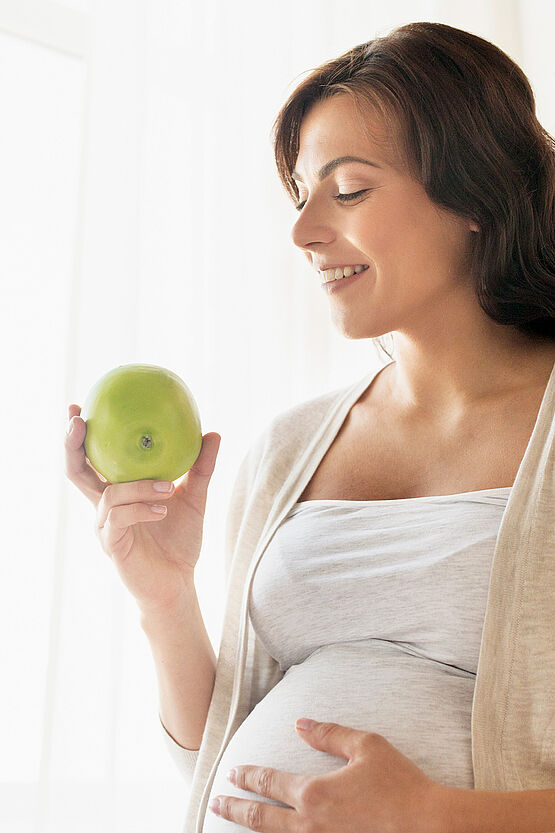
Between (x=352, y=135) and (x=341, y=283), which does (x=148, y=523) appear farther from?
(x=352, y=135)

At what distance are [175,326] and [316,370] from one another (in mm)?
369

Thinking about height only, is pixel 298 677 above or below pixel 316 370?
below

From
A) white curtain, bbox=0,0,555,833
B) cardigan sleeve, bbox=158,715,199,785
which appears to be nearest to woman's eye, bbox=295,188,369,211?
white curtain, bbox=0,0,555,833

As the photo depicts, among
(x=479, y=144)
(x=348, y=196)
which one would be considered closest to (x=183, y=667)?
(x=348, y=196)

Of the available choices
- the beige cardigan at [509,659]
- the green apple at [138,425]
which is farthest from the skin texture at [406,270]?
the green apple at [138,425]

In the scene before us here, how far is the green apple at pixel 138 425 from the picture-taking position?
0.94 metres

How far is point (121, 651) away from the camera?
4.64ft

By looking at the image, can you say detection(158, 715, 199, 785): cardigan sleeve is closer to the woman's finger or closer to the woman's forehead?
the woman's finger

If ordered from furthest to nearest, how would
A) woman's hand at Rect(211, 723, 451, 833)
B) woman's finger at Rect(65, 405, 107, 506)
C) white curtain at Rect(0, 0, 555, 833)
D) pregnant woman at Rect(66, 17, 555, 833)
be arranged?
white curtain at Rect(0, 0, 555, 833) < woman's finger at Rect(65, 405, 107, 506) < pregnant woman at Rect(66, 17, 555, 833) < woman's hand at Rect(211, 723, 451, 833)

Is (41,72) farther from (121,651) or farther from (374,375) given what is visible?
(121,651)

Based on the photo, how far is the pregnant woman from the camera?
33.9 inches

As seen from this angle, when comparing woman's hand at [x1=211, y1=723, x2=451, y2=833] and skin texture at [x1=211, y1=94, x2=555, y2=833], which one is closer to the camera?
woman's hand at [x1=211, y1=723, x2=451, y2=833]

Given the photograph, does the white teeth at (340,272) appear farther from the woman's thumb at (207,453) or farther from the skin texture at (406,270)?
the woman's thumb at (207,453)

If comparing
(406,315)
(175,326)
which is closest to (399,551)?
(406,315)
